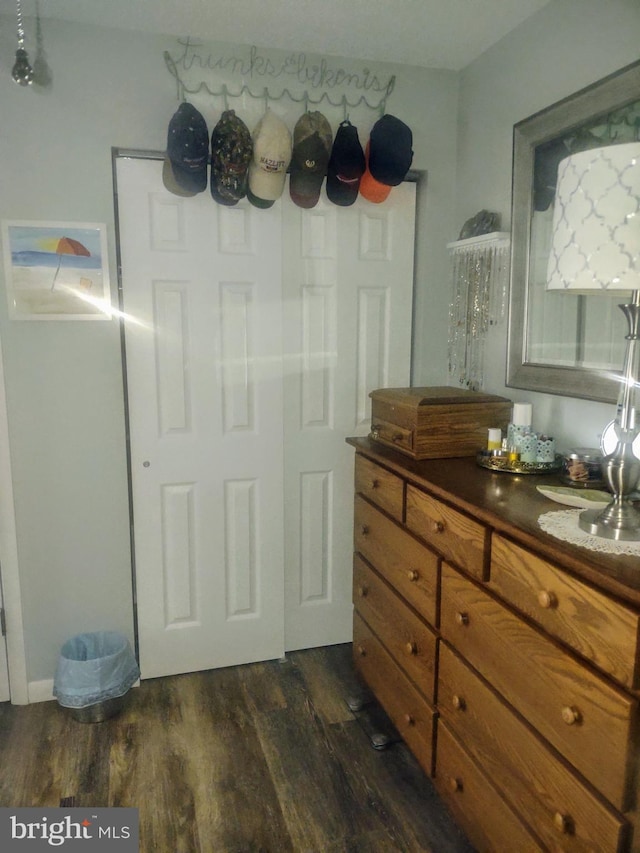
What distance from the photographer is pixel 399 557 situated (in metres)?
1.87

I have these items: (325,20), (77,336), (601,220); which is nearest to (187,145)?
(325,20)

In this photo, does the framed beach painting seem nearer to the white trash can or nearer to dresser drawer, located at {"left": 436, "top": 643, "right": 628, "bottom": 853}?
the white trash can

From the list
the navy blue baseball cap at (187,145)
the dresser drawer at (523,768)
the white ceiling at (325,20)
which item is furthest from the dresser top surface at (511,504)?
the white ceiling at (325,20)

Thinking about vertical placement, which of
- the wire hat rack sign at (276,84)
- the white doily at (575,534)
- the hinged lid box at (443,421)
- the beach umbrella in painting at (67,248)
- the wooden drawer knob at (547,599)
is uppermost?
the wire hat rack sign at (276,84)

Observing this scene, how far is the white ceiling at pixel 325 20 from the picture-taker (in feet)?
6.29

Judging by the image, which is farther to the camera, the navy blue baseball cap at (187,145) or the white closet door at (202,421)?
the white closet door at (202,421)

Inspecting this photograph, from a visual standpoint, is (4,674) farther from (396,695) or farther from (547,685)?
(547,685)

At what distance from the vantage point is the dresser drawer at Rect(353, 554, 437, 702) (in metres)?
1.72

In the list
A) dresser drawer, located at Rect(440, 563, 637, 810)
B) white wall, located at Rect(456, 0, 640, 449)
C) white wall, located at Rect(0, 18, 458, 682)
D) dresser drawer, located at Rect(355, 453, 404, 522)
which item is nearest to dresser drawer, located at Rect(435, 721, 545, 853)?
dresser drawer, located at Rect(440, 563, 637, 810)

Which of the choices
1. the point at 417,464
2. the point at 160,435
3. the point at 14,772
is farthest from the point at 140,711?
the point at 417,464

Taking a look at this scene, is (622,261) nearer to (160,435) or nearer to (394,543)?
(394,543)

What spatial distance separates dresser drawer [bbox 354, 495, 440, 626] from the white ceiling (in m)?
1.64

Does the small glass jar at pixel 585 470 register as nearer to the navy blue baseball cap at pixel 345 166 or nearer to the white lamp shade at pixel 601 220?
the white lamp shade at pixel 601 220

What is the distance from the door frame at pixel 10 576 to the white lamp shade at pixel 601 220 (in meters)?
1.89
